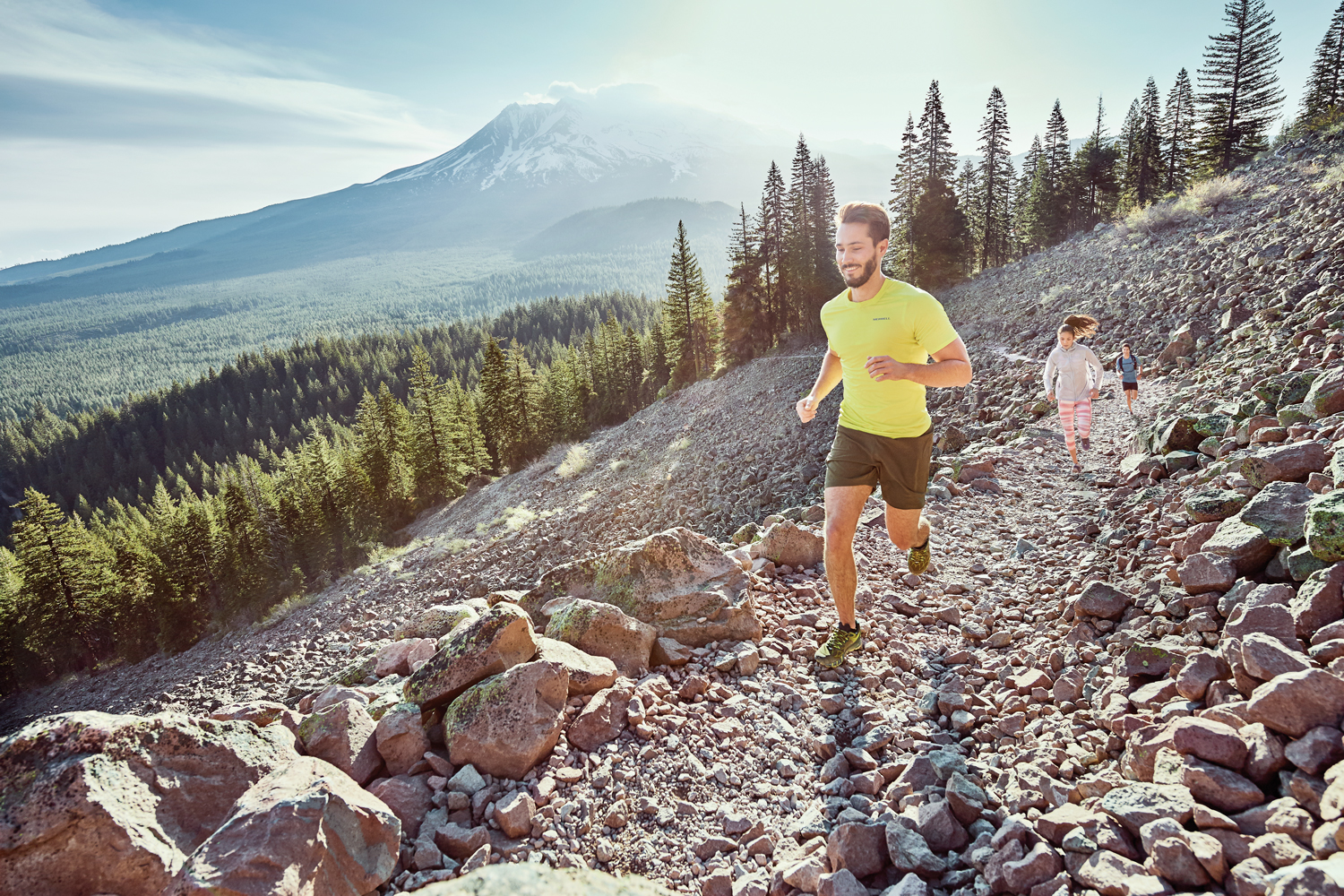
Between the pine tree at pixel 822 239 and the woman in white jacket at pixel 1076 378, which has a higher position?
the pine tree at pixel 822 239

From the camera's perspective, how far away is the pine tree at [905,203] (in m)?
42.0

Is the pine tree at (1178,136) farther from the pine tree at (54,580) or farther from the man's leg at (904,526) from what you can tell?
the pine tree at (54,580)

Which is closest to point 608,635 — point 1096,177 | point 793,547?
point 793,547

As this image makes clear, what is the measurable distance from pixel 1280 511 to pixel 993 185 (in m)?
54.0

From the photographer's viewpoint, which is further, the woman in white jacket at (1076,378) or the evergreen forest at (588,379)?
the evergreen forest at (588,379)

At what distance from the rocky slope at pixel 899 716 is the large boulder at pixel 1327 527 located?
0.04ft

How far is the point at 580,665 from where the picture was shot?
12.8 ft

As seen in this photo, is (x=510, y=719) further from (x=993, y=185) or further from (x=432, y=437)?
(x=993, y=185)

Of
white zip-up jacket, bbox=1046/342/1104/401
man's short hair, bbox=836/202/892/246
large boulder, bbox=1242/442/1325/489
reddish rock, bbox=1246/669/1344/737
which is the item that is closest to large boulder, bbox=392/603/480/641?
man's short hair, bbox=836/202/892/246

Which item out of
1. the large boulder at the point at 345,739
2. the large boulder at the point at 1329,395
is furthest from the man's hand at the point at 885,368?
the large boulder at the point at 1329,395

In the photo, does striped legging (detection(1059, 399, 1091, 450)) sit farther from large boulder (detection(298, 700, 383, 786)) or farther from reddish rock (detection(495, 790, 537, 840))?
large boulder (detection(298, 700, 383, 786))

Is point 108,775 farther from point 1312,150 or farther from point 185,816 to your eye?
point 1312,150

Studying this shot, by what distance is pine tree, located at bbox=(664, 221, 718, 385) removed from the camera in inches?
1810

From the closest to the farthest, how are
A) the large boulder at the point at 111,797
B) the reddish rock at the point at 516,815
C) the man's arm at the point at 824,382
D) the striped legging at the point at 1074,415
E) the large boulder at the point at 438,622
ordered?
1. the large boulder at the point at 111,797
2. the reddish rock at the point at 516,815
3. the man's arm at the point at 824,382
4. the large boulder at the point at 438,622
5. the striped legging at the point at 1074,415
